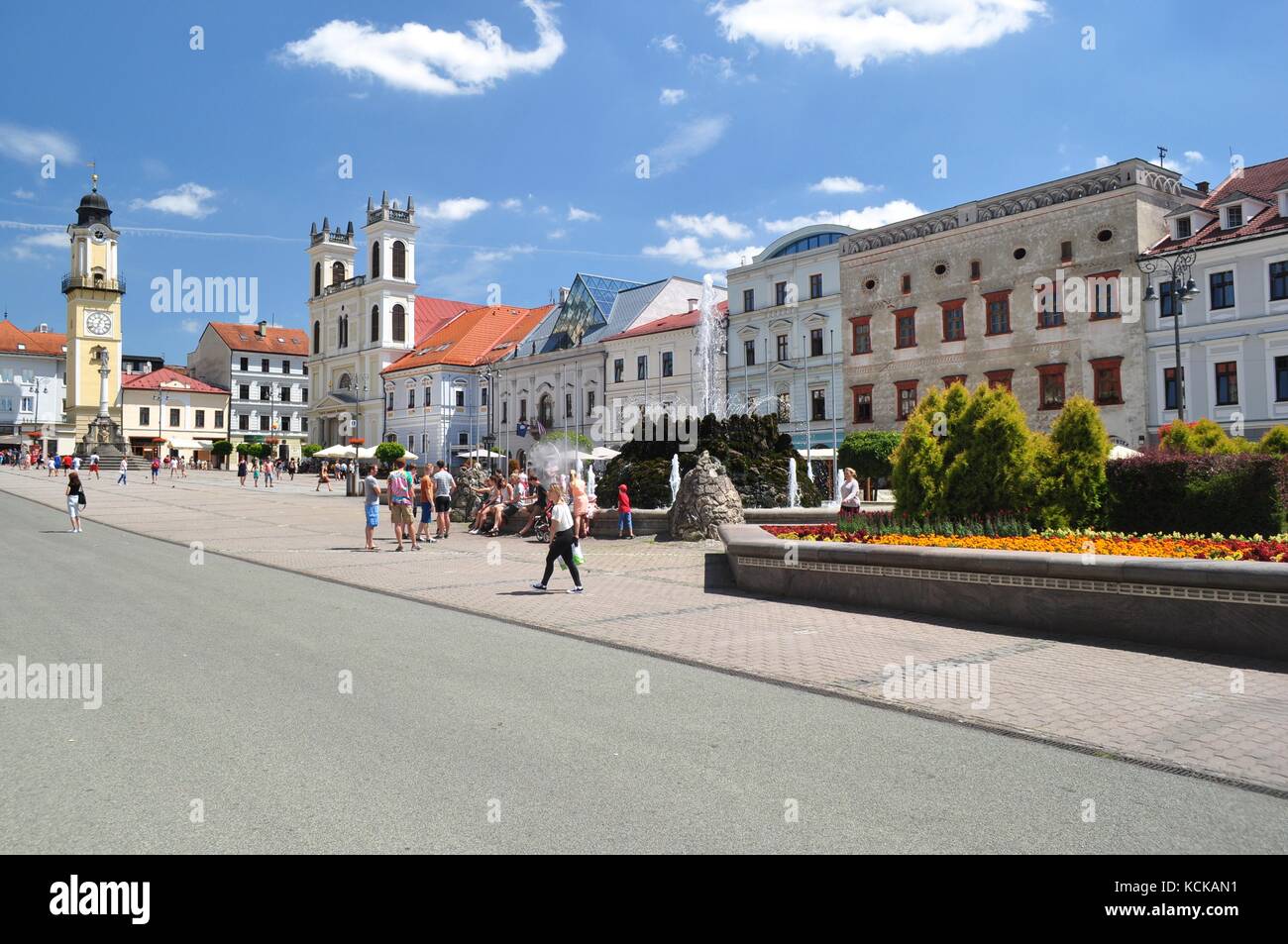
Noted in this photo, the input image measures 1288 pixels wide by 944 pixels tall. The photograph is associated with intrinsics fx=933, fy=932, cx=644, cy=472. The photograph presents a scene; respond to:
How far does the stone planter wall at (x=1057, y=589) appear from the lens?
845 centimetres

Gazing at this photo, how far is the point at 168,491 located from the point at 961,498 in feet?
138

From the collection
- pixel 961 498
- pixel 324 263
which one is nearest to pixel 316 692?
pixel 961 498

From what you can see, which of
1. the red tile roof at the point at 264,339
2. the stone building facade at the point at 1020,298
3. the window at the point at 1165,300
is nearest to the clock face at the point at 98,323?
the red tile roof at the point at 264,339

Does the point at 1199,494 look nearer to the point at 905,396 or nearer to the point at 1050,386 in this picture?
the point at 1050,386

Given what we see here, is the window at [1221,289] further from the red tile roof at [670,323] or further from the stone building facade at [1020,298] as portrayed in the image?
the red tile roof at [670,323]

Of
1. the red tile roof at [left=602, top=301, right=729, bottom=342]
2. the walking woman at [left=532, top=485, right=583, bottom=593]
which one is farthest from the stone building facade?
the walking woman at [left=532, top=485, right=583, bottom=593]

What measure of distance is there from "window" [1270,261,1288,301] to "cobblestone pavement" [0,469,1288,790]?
2920 cm

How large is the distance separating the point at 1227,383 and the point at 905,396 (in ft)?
50.1

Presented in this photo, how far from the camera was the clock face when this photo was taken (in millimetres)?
92312

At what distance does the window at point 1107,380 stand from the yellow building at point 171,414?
85.3 meters

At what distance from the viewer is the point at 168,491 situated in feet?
150

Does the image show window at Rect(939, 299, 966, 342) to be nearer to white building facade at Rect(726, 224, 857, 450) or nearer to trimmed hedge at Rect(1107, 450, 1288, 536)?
white building facade at Rect(726, 224, 857, 450)

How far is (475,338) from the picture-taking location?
8838 cm
